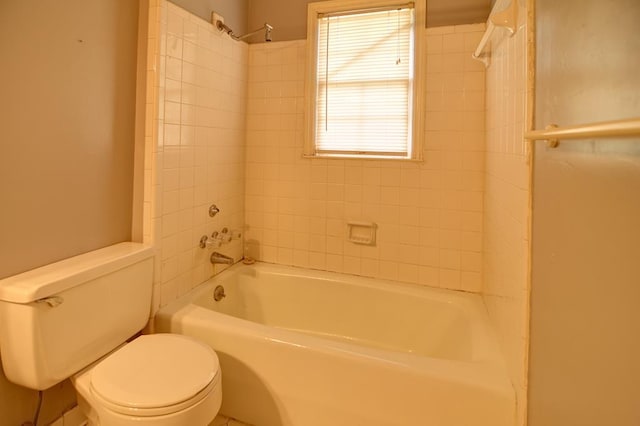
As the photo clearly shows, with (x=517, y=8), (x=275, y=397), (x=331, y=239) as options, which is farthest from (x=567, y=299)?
(x=331, y=239)

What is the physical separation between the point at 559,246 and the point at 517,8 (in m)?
0.87

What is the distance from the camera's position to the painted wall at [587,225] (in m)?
0.59

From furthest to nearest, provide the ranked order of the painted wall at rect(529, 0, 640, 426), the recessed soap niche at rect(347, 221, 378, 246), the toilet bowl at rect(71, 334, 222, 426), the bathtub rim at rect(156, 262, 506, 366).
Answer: the recessed soap niche at rect(347, 221, 378, 246) → the bathtub rim at rect(156, 262, 506, 366) → the toilet bowl at rect(71, 334, 222, 426) → the painted wall at rect(529, 0, 640, 426)

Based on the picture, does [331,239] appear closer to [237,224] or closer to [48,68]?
[237,224]

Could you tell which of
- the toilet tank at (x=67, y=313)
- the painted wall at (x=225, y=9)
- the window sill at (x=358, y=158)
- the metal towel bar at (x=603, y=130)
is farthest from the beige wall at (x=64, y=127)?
the metal towel bar at (x=603, y=130)

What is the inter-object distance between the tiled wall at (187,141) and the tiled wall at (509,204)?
1.52 m

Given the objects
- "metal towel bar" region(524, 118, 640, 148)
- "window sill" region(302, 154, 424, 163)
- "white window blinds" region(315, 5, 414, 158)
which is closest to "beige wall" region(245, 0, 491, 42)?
"white window blinds" region(315, 5, 414, 158)

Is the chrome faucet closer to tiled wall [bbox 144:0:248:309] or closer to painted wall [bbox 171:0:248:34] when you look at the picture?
tiled wall [bbox 144:0:248:309]

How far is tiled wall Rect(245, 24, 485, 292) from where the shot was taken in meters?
2.09

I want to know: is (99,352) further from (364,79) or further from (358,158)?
(364,79)

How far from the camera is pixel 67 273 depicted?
1276mm

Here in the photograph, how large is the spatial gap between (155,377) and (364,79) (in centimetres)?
197

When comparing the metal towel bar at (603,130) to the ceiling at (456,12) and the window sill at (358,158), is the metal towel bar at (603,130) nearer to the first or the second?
the window sill at (358,158)

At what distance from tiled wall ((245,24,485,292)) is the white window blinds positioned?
128 mm
